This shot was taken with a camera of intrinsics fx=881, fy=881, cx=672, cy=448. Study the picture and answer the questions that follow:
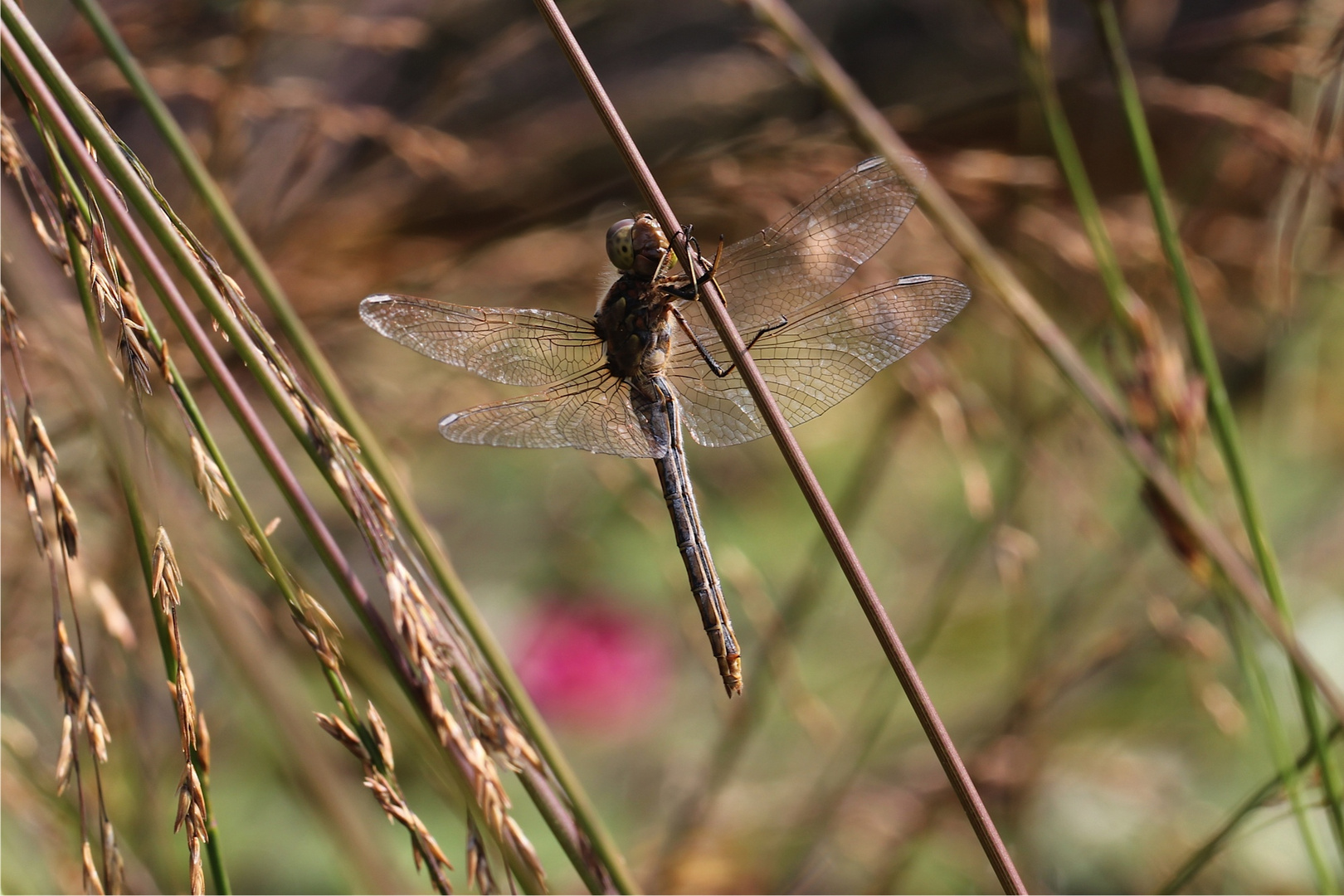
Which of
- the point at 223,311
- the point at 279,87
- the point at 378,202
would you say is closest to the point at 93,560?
the point at 279,87

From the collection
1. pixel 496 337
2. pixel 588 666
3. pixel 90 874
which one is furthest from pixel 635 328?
pixel 588 666

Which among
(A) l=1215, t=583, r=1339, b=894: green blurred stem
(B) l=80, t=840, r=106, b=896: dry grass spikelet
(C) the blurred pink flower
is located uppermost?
(A) l=1215, t=583, r=1339, b=894: green blurred stem

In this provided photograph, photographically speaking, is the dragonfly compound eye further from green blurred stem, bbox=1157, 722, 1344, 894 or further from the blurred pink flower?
the blurred pink flower

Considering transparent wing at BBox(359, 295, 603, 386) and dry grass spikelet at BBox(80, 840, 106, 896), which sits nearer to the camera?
dry grass spikelet at BBox(80, 840, 106, 896)

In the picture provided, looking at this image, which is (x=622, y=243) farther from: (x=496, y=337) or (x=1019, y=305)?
(x=1019, y=305)

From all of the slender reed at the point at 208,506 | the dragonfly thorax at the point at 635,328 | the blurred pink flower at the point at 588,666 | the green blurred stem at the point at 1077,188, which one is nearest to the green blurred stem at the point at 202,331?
the slender reed at the point at 208,506

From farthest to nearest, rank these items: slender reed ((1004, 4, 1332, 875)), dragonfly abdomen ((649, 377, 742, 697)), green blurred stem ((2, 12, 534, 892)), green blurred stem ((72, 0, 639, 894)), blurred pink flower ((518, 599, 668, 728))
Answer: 1. blurred pink flower ((518, 599, 668, 728))
2. dragonfly abdomen ((649, 377, 742, 697))
3. slender reed ((1004, 4, 1332, 875))
4. green blurred stem ((72, 0, 639, 894))
5. green blurred stem ((2, 12, 534, 892))

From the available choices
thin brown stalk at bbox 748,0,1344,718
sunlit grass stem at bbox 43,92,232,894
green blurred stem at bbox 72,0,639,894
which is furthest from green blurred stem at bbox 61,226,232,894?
thin brown stalk at bbox 748,0,1344,718
